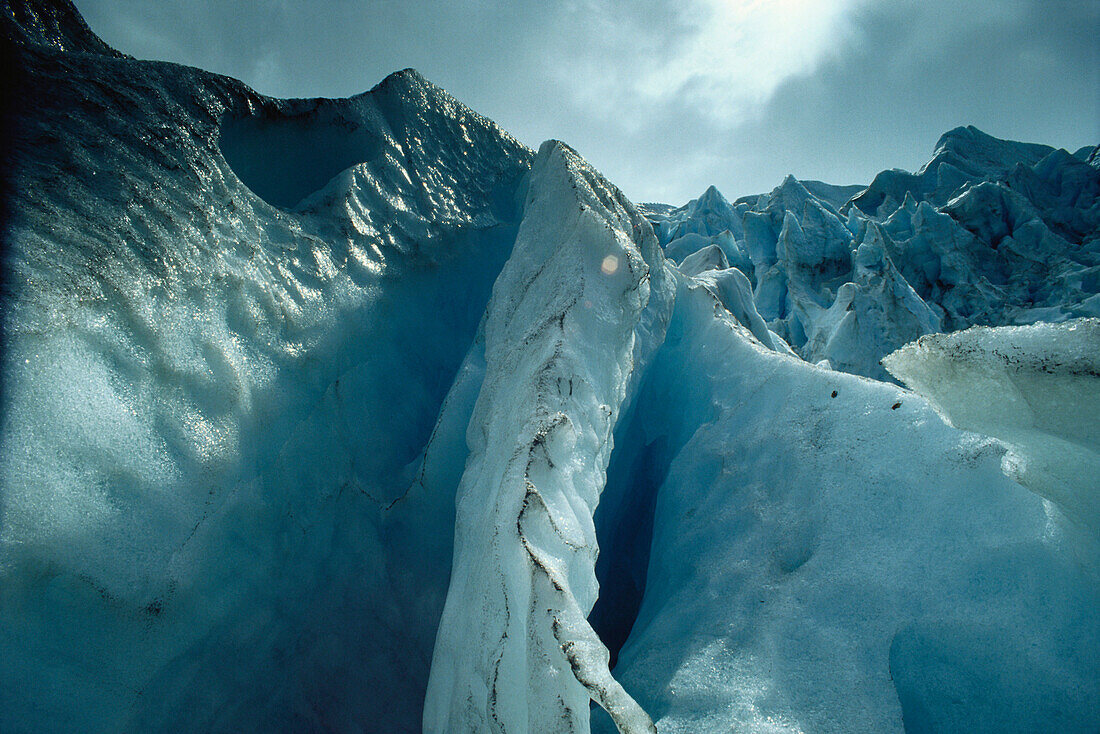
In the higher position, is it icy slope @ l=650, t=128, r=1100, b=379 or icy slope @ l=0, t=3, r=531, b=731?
icy slope @ l=650, t=128, r=1100, b=379

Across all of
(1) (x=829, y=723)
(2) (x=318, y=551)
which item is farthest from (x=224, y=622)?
(1) (x=829, y=723)

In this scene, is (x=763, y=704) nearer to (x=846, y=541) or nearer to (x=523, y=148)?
(x=846, y=541)

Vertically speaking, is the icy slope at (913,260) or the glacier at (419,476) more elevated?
the icy slope at (913,260)

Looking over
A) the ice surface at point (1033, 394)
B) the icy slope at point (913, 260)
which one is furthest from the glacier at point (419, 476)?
the icy slope at point (913, 260)

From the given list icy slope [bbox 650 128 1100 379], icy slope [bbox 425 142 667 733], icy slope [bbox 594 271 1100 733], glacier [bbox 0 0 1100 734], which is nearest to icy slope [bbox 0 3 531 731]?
glacier [bbox 0 0 1100 734]

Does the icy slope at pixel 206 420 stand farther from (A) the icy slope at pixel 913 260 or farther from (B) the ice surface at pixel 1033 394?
(A) the icy slope at pixel 913 260

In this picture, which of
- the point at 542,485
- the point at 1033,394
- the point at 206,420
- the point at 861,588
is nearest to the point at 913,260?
the point at 1033,394

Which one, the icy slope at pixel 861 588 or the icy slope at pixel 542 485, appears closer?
the icy slope at pixel 542 485

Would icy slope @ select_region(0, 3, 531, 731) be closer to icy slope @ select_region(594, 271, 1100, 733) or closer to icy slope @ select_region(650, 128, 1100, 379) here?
icy slope @ select_region(594, 271, 1100, 733)
